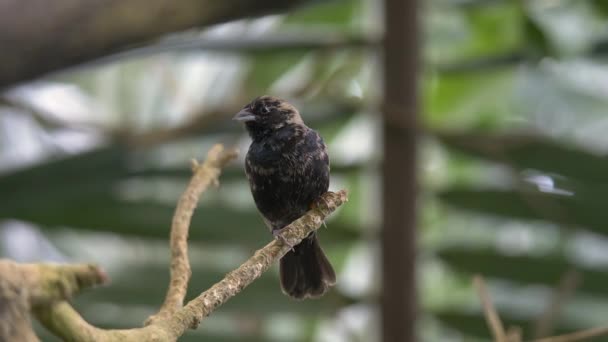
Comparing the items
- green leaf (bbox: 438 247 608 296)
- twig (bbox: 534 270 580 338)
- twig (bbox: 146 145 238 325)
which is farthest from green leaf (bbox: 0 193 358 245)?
twig (bbox: 146 145 238 325)

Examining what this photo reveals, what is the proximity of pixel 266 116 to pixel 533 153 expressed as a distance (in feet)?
3.29

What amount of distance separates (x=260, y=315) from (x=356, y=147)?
0.93m

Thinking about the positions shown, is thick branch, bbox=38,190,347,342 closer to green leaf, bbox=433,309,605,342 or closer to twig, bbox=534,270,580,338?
twig, bbox=534,270,580,338

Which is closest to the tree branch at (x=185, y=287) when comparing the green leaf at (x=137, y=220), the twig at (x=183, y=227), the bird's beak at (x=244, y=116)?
the twig at (x=183, y=227)

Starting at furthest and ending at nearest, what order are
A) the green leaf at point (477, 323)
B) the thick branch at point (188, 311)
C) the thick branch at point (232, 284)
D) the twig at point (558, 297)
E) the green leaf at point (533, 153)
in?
the green leaf at point (477, 323) → the green leaf at point (533, 153) → the twig at point (558, 297) → the thick branch at point (232, 284) → the thick branch at point (188, 311)

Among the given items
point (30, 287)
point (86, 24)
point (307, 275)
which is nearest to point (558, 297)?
point (307, 275)

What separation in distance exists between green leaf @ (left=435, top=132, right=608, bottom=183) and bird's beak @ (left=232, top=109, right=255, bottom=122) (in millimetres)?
845

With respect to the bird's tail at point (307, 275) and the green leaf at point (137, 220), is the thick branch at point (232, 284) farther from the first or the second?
the green leaf at point (137, 220)

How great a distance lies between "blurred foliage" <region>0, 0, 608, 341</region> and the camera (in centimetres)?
312

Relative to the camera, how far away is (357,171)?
3.33 m

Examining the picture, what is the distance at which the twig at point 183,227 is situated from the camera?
1226 millimetres

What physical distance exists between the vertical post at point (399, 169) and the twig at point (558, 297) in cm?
43

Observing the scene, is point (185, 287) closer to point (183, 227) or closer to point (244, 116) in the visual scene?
point (183, 227)

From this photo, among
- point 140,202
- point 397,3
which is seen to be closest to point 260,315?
point 140,202
